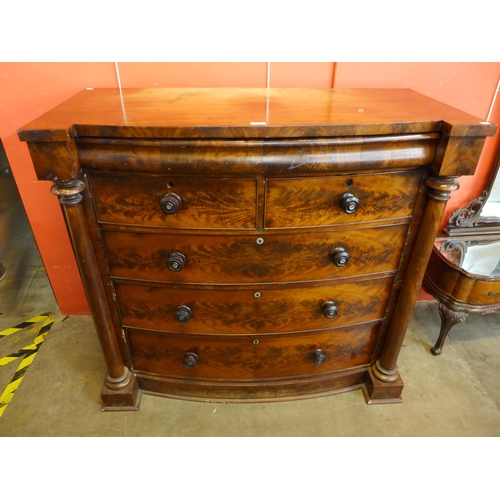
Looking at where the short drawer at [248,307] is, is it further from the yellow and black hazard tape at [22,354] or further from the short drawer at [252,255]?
the yellow and black hazard tape at [22,354]

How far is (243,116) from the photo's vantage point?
1145mm

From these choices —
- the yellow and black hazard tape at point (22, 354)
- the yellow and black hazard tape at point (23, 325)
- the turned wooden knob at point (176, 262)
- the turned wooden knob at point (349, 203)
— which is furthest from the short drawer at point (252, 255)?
the yellow and black hazard tape at point (23, 325)

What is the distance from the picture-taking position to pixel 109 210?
1.23m

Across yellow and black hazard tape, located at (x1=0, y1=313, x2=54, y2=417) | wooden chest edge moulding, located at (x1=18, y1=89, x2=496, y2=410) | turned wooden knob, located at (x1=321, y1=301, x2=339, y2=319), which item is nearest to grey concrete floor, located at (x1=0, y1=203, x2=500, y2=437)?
yellow and black hazard tape, located at (x1=0, y1=313, x2=54, y2=417)

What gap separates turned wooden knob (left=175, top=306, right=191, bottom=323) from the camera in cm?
140

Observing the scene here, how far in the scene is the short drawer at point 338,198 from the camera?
1.18m

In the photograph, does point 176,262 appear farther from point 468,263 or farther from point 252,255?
point 468,263

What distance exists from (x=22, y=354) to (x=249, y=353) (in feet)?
4.23

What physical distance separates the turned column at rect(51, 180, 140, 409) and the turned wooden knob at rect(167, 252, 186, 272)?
11.1 inches

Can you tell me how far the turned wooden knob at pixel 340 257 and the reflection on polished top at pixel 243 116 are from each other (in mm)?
401

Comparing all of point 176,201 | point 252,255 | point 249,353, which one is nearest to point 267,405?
point 249,353

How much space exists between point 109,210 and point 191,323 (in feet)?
1.78

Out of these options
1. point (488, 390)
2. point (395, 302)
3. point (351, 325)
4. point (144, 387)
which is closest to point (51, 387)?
point (144, 387)

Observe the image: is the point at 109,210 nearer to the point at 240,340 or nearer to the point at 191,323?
the point at 191,323
